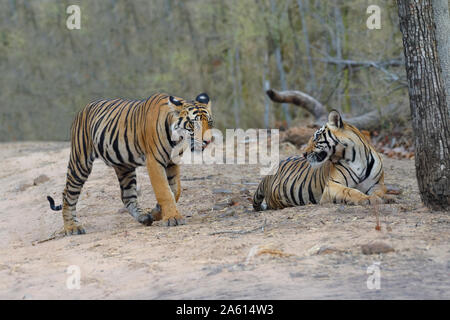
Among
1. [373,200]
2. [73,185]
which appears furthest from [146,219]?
[373,200]

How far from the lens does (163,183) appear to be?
19.9ft

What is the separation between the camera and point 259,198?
7.15m

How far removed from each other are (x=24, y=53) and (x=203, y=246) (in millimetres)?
21145

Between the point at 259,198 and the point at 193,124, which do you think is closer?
the point at 193,124

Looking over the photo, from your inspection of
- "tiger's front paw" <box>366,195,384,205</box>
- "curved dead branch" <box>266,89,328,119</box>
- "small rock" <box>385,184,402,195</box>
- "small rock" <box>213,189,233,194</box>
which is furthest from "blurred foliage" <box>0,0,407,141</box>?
"tiger's front paw" <box>366,195,384,205</box>

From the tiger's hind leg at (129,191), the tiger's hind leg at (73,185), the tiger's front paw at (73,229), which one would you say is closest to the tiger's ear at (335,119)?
the tiger's hind leg at (129,191)

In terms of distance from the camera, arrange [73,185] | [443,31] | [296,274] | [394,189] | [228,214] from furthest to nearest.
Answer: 1. [394,189]
2. [73,185]
3. [228,214]
4. [443,31]
5. [296,274]

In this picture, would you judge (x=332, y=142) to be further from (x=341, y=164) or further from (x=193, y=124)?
(x=193, y=124)

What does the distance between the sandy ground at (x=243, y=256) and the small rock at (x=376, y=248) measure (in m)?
0.04

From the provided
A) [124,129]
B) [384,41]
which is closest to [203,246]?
[124,129]

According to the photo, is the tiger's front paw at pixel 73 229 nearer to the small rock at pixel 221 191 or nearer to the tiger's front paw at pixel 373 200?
the small rock at pixel 221 191

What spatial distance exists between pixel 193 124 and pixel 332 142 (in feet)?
4.68
